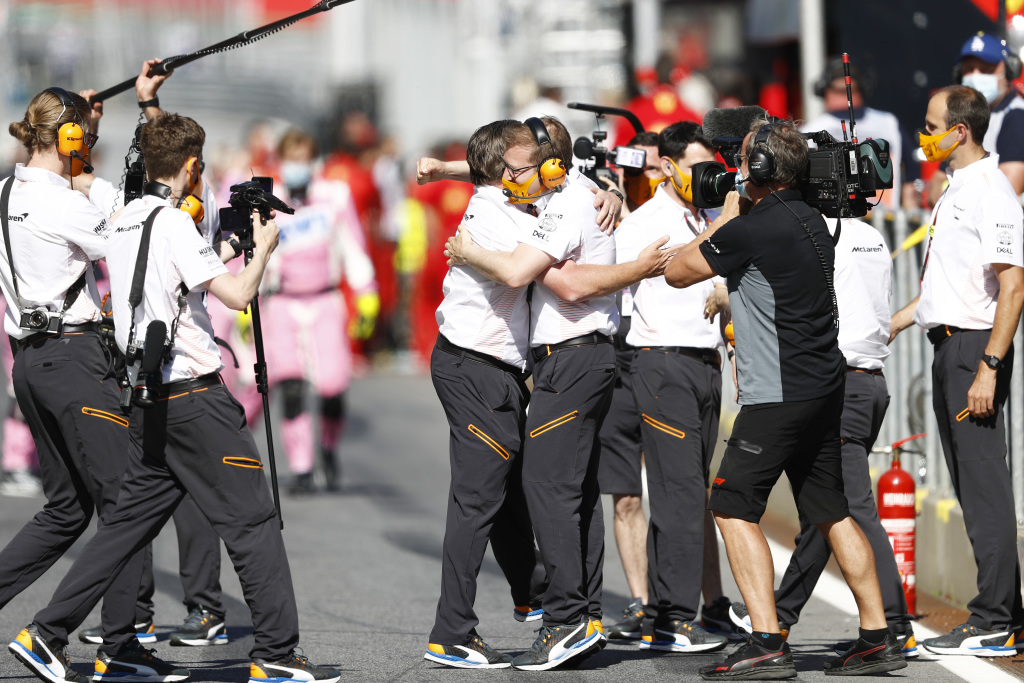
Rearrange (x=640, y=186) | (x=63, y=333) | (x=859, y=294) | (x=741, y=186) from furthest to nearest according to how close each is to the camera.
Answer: (x=640, y=186), (x=859, y=294), (x=63, y=333), (x=741, y=186)

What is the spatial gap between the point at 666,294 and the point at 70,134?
2640mm

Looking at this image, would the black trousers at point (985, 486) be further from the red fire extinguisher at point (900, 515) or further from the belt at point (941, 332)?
the red fire extinguisher at point (900, 515)

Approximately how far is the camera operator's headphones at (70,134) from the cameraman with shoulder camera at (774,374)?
2.50 m

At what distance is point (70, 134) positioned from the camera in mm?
6301

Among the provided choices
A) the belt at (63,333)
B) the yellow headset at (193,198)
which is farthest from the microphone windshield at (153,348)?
the belt at (63,333)

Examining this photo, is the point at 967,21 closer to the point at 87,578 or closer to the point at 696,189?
the point at 696,189

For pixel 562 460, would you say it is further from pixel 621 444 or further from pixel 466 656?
pixel 621 444

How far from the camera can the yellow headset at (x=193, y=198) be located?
5973 millimetres

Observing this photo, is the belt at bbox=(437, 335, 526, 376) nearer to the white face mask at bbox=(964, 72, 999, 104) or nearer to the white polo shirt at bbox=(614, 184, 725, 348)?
the white polo shirt at bbox=(614, 184, 725, 348)

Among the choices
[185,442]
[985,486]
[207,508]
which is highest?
[185,442]

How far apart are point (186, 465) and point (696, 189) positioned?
2263mm

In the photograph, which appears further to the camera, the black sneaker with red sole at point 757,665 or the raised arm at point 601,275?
the raised arm at point 601,275

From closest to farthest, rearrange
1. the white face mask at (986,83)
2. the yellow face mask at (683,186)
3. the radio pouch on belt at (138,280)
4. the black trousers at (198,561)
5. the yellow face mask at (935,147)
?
the radio pouch on belt at (138,280) → the yellow face mask at (935,147) → the yellow face mask at (683,186) → the black trousers at (198,561) → the white face mask at (986,83)

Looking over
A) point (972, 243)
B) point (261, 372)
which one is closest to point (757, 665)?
point (972, 243)
